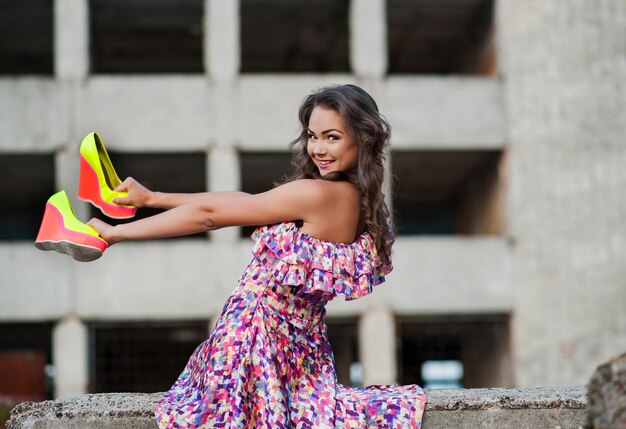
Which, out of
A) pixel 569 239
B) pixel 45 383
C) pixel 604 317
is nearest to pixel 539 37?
pixel 569 239

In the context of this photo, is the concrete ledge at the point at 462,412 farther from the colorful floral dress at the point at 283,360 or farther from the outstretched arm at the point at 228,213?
the outstretched arm at the point at 228,213

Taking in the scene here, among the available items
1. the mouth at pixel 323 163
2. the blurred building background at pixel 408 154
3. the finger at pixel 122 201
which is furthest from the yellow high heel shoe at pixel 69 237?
the blurred building background at pixel 408 154

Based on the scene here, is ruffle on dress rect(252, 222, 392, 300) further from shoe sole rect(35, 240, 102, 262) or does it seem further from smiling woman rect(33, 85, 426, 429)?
shoe sole rect(35, 240, 102, 262)

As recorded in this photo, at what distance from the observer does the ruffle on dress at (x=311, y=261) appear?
11.7 ft

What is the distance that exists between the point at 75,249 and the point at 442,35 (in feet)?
53.3

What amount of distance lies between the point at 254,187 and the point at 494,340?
5543mm

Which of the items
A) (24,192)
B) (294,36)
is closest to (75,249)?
(294,36)

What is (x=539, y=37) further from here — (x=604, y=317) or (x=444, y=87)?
(x=604, y=317)

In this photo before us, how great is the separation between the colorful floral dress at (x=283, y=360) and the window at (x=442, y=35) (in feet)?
45.1

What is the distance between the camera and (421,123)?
16281mm

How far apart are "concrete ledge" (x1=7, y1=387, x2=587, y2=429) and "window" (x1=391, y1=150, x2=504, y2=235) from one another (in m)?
11.1

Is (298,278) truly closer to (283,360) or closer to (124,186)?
(283,360)

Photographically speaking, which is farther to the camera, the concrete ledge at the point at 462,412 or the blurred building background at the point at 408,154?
the blurred building background at the point at 408,154

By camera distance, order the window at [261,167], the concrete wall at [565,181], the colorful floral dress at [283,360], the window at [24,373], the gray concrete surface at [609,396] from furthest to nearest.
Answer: the window at [24,373], the window at [261,167], the concrete wall at [565,181], the colorful floral dress at [283,360], the gray concrete surface at [609,396]
